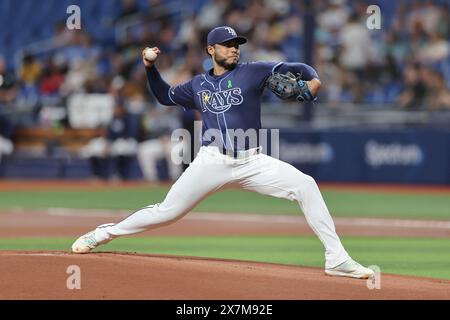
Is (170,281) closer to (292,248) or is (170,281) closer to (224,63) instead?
(224,63)

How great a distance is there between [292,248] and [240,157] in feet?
11.9

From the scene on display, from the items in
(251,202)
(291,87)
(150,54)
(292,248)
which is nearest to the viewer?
(291,87)

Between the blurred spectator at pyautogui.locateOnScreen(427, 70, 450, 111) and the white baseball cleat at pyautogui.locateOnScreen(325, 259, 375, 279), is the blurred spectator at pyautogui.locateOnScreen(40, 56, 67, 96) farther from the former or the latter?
the white baseball cleat at pyautogui.locateOnScreen(325, 259, 375, 279)

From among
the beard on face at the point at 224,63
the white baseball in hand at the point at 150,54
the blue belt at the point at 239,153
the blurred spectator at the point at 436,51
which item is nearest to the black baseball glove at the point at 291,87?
the beard on face at the point at 224,63

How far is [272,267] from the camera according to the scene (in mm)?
8594

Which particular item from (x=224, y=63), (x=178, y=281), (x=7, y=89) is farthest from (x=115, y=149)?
(x=178, y=281)

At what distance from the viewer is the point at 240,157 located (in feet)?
26.3

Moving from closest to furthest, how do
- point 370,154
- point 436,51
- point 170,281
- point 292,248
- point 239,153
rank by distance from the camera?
1. point 170,281
2. point 239,153
3. point 292,248
4. point 436,51
5. point 370,154

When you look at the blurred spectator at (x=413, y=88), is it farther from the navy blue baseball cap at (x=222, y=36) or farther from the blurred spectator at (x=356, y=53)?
the navy blue baseball cap at (x=222, y=36)

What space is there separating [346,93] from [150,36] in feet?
16.5

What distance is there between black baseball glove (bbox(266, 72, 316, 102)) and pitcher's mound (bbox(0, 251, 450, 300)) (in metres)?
1.42

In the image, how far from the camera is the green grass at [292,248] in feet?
32.8

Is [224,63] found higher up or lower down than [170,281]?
higher up

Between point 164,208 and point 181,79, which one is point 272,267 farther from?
point 181,79
